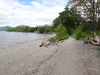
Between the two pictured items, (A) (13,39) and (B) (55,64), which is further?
(A) (13,39)

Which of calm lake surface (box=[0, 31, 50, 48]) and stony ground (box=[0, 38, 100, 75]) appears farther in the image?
calm lake surface (box=[0, 31, 50, 48])

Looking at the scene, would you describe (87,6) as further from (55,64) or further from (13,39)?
(13,39)

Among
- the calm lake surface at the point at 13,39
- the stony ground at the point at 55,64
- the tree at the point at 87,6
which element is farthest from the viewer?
the calm lake surface at the point at 13,39

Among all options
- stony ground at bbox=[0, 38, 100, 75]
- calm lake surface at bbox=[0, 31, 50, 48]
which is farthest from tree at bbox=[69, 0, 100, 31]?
calm lake surface at bbox=[0, 31, 50, 48]

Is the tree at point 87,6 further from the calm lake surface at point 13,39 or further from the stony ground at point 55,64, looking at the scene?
the calm lake surface at point 13,39

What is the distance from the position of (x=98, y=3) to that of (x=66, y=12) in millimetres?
26777

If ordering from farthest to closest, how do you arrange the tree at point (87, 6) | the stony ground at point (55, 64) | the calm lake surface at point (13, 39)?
the calm lake surface at point (13, 39) → the tree at point (87, 6) → the stony ground at point (55, 64)

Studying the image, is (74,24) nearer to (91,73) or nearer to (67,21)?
(67,21)

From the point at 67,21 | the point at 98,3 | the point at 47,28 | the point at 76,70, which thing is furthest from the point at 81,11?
the point at 47,28

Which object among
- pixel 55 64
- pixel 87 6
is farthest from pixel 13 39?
pixel 55 64

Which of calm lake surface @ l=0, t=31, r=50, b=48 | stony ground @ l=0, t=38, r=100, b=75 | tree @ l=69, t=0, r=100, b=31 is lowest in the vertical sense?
calm lake surface @ l=0, t=31, r=50, b=48

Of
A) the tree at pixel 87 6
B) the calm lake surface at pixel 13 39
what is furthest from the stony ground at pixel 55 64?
the calm lake surface at pixel 13 39

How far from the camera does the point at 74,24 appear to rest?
43.3m

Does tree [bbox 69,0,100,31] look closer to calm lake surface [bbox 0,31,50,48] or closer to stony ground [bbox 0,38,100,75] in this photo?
stony ground [bbox 0,38,100,75]
